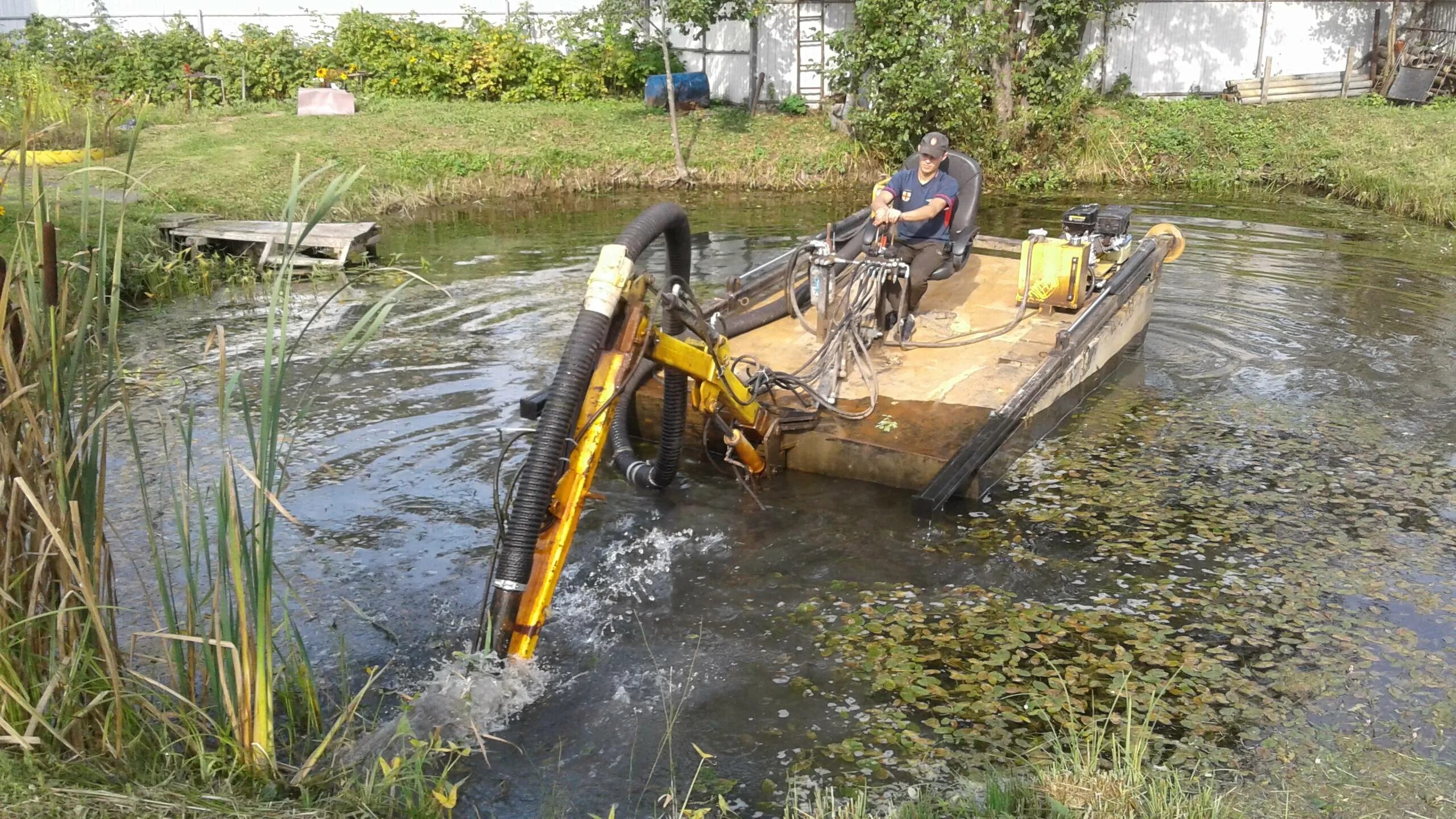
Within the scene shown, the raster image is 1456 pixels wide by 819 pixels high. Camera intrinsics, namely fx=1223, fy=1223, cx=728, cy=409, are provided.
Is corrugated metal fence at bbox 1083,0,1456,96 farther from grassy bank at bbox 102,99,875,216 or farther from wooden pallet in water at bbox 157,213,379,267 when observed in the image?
wooden pallet in water at bbox 157,213,379,267

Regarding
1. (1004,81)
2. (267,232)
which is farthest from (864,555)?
(1004,81)

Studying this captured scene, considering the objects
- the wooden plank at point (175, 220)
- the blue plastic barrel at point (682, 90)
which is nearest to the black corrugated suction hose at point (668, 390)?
the wooden plank at point (175, 220)

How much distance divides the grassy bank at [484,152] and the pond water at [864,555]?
586 cm

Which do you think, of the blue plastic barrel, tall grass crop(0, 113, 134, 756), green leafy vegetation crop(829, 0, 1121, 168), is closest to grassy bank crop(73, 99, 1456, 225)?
green leafy vegetation crop(829, 0, 1121, 168)

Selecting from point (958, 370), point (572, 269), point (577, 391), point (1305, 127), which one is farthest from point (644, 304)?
point (1305, 127)

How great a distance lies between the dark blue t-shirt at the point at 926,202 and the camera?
819 centimetres

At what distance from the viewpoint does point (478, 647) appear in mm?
4305

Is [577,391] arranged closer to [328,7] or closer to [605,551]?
[605,551]

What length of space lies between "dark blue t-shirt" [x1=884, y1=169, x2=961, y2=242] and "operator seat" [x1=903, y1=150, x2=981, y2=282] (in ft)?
0.26

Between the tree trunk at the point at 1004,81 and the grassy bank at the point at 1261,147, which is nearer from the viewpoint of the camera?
the grassy bank at the point at 1261,147

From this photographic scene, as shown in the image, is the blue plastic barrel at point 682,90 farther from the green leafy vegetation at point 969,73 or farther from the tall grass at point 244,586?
the tall grass at point 244,586

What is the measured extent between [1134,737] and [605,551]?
2664 mm

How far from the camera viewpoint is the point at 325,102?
20.0m

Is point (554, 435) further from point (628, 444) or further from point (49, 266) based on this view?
point (628, 444)
